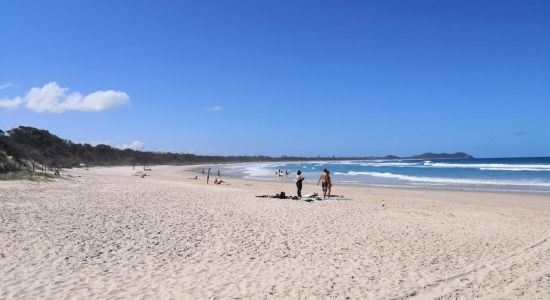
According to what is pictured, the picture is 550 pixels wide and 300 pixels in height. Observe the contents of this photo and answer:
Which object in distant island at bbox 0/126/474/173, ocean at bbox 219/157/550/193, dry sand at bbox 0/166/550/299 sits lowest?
dry sand at bbox 0/166/550/299

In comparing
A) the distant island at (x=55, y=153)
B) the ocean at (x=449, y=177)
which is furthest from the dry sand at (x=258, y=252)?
the ocean at (x=449, y=177)

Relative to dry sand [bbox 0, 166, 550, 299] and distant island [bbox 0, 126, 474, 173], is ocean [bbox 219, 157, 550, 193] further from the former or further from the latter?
distant island [bbox 0, 126, 474, 173]

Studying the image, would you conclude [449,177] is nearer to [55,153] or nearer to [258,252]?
[258,252]

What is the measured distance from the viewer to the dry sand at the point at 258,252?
6.05 metres

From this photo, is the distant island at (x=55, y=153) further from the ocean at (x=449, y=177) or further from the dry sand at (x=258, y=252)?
the ocean at (x=449, y=177)

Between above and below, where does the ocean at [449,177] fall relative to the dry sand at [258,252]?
above

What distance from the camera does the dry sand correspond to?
6047 mm

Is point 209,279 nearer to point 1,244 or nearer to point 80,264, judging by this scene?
point 80,264

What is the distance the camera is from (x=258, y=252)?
8.09 metres

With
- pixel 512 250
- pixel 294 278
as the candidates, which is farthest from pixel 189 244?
pixel 512 250

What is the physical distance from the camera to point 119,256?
24.1 ft

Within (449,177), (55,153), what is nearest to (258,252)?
(449,177)

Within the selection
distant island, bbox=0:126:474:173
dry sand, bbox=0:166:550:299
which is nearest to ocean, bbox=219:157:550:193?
dry sand, bbox=0:166:550:299

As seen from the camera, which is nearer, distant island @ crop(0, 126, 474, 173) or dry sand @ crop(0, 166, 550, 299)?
dry sand @ crop(0, 166, 550, 299)
